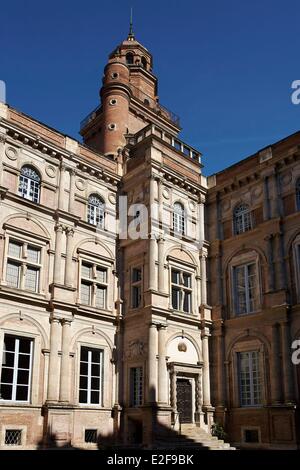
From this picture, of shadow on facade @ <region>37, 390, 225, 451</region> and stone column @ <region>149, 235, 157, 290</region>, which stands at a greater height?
stone column @ <region>149, 235, 157, 290</region>

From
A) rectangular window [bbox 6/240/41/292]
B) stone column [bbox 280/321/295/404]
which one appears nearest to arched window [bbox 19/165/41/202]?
rectangular window [bbox 6/240/41/292]

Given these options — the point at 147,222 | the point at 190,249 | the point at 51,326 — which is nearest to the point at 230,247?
the point at 190,249

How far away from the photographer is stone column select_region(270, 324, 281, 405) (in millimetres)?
23078

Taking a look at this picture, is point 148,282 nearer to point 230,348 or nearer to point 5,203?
point 230,348

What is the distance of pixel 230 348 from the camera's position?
26.0 m

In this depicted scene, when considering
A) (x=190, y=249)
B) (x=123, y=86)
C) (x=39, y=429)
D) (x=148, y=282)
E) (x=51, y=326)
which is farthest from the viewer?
(x=123, y=86)

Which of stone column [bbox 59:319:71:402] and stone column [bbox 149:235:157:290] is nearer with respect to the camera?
stone column [bbox 59:319:71:402]

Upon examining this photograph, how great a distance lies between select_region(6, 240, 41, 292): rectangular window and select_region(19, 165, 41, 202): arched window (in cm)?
244

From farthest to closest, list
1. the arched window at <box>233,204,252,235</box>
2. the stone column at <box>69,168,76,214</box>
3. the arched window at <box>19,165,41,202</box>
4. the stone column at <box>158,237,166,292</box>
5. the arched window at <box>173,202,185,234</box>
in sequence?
the arched window at <box>173,202,185,234</box>
the arched window at <box>233,204,252,235</box>
the stone column at <box>69,168,76,214</box>
the stone column at <box>158,237,166,292</box>
the arched window at <box>19,165,41,202</box>

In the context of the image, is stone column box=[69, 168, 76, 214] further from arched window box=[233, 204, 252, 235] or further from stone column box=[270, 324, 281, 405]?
stone column box=[270, 324, 281, 405]

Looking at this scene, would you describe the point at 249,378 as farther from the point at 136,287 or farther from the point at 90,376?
the point at 90,376

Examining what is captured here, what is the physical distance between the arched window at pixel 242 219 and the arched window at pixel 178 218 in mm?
2810
